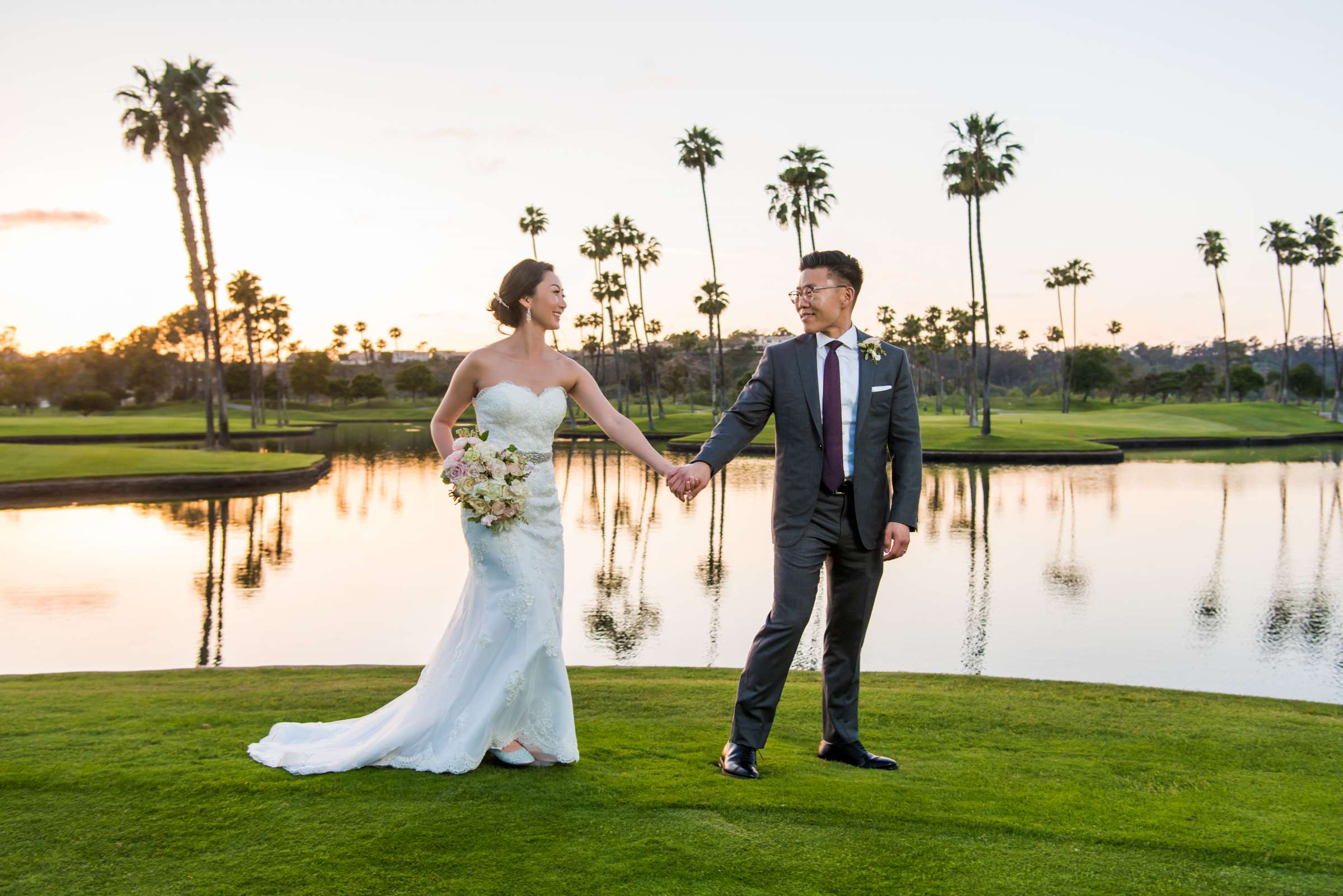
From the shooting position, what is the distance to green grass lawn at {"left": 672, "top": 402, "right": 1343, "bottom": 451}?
148ft

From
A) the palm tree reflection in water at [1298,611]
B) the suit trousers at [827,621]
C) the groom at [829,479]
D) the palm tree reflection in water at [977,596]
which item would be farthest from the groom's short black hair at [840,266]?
the palm tree reflection in water at [1298,611]

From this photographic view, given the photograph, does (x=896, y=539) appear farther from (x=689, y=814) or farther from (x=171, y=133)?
(x=171, y=133)

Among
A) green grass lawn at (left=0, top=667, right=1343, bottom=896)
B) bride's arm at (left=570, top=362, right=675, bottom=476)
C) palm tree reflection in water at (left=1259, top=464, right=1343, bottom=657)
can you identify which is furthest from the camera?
palm tree reflection in water at (left=1259, top=464, right=1343, bottom=657)

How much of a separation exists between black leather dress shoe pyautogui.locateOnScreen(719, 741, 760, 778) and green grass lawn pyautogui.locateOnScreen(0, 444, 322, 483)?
27.7 m

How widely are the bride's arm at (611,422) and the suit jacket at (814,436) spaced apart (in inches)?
15.7

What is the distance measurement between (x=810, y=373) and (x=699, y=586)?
954cm

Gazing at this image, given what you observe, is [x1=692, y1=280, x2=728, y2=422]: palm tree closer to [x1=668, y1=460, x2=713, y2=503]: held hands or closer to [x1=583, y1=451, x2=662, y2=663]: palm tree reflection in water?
[x1=583, y1=451, x2=662, y2=663]: palm tree reflection in water

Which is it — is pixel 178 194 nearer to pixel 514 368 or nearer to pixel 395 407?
pixel 514 368

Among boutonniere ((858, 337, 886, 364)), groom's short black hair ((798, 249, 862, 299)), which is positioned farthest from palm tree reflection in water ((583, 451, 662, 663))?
groom's short black hair ((798, 249, 862, 299))

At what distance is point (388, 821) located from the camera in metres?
3.99

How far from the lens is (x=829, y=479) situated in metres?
4.83

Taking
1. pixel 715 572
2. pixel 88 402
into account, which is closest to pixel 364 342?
pixel 88 402

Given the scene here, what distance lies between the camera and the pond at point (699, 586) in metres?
10.2

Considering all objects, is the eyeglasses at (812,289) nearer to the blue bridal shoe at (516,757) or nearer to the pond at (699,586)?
the blue bridal shoe at (516,757)
